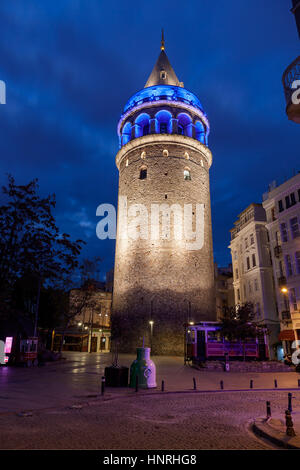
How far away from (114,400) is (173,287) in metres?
19.7

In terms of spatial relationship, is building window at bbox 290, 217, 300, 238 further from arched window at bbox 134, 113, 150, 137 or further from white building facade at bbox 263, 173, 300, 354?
arched window at bbox 134, 113, 150, 137

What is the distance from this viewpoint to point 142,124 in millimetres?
35250

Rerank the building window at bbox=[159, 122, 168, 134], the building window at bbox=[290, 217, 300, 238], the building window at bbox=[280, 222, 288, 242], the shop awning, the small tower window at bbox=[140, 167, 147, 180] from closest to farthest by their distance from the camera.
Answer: the shop awning
the building window at bbox=[290, 217, 300, 238]
the building window at bbox=[280, 222, 288, 242]
the small tower window at bbox=[140, 167, 147, 180]
the building window at bbox=[159, 122, 168, 134]

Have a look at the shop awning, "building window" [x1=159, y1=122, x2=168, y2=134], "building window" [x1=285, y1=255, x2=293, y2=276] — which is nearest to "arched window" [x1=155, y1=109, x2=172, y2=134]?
"building window" [x1=159, y1=122, x2=168, y2=134]

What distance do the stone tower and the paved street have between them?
16727 mm

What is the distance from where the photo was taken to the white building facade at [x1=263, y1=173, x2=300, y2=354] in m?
25.3

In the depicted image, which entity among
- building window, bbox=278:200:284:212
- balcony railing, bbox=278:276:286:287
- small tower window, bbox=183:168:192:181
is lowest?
balcony railing, bbox=278:276:286:287

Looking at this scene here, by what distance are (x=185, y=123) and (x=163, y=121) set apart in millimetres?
2572

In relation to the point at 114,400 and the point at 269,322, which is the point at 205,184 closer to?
the point at 269,322

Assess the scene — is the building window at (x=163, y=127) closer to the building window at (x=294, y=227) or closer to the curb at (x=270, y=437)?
the building window at (x=294, y=227)

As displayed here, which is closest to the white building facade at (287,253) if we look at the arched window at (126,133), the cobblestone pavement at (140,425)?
the arched window at (126,133)

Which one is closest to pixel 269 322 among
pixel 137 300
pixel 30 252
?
pixel 137 300
